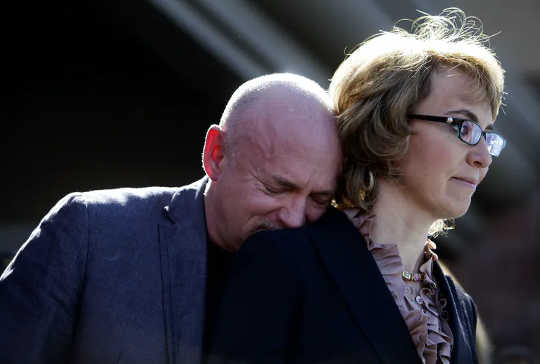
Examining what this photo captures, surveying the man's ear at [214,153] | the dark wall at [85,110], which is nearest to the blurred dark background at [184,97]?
the dark wall at [85,110]

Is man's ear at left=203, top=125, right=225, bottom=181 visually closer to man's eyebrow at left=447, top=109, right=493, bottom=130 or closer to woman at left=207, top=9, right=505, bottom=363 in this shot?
woman at left=207, top=9, right=505, bottom=363

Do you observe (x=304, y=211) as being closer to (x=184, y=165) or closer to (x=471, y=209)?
(x=184, y=165)

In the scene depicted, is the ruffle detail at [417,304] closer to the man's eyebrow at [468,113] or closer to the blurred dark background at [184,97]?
the man's eyebrow at [468,113]

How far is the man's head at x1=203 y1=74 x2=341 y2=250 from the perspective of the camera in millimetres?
2096

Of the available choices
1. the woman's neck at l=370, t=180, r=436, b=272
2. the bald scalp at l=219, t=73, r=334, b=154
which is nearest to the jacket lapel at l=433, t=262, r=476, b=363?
the woman's neck at l=370, t=180, r=436, b=272

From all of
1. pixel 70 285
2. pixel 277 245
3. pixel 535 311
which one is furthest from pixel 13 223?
pixel 535 311

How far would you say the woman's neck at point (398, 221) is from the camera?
81.4 inches

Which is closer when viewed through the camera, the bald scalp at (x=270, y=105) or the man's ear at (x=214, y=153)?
the bald scalp at (x=270, y=105)

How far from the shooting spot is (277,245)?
74.1 inches

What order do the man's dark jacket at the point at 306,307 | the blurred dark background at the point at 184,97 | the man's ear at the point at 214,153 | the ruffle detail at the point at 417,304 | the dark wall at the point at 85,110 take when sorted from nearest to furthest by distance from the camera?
the man's dark jacket at the point at 306,307 → the ruffle detail at the point at 417,304 → the man's ear at the point at 214,153 → the blurred dark background at the point at 184,97 → the dark wall at the point at 85,110

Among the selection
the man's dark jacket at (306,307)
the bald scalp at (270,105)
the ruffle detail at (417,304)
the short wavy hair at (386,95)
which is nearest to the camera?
the man's dark jacket at (306,307)

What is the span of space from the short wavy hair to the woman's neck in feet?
0.10

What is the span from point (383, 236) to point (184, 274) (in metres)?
0.53

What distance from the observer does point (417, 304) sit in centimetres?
204
